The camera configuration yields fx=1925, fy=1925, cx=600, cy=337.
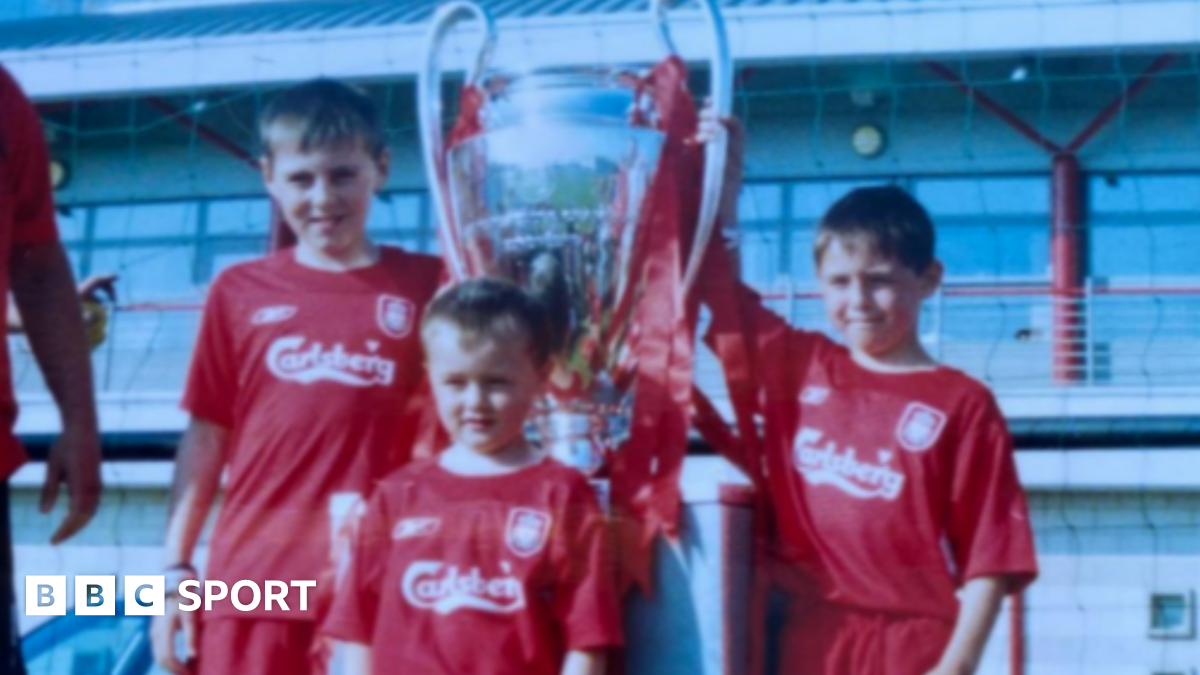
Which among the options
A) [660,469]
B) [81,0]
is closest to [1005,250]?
[660,469]

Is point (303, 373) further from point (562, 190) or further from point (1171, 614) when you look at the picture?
point (1171, 614)

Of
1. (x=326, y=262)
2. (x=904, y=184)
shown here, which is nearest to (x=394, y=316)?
(x=326, y=262)

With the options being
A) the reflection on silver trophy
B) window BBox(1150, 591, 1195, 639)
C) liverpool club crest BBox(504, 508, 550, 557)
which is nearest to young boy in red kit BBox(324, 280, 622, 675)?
liverpool club crest BBox(504, 508, 550, 557)

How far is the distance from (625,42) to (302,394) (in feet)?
2.18

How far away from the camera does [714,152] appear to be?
59.9 inches

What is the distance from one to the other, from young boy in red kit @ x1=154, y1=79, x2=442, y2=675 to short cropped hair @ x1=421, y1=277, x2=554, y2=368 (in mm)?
84

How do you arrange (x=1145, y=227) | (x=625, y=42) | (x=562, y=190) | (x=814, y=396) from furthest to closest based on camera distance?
(x=1145, y=227)
(x=625, y=42)
(x=562, y=190)
(x=814, y=396)

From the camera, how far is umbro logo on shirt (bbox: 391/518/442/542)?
4.62ft

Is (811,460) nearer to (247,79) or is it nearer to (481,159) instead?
(481,159)

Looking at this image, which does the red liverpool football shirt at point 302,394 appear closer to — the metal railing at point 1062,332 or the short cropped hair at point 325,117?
the short cropped hair at point 325,117

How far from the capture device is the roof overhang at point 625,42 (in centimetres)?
189

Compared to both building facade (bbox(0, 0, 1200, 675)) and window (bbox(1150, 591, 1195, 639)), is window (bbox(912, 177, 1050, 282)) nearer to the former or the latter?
building facade (bbox(0, 0, 1200, 675))

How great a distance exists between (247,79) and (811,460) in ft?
2.52

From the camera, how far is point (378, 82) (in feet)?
6.48
